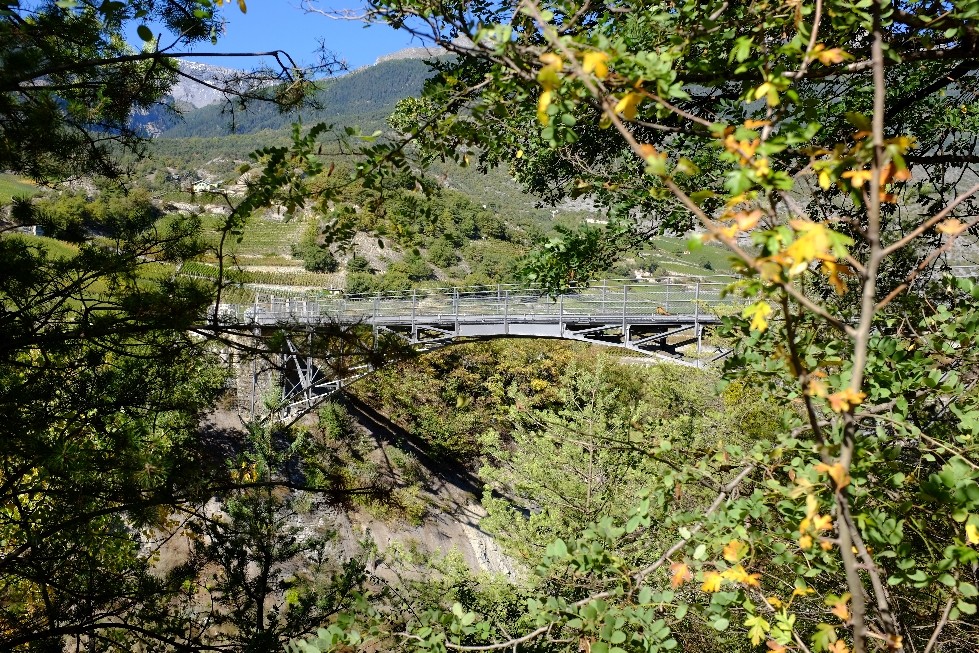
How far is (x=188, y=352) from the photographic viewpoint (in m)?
2.56

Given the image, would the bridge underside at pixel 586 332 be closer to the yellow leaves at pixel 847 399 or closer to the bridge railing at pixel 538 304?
the bridge railing at pixel 538 304

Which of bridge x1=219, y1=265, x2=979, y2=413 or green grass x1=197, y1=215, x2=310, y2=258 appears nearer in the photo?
bridge x1=219, y1=265, x2=979, y2=413

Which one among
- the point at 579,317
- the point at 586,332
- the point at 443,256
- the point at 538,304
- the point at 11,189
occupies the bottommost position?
the point at 586,332

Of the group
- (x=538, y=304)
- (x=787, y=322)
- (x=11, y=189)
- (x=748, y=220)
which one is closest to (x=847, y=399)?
(x=787, y=322)

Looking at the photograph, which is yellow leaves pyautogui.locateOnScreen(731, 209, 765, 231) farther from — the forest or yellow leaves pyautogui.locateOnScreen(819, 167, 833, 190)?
yellow leaves pyautogui.locateOnScreen(819, 167, 833, 190)

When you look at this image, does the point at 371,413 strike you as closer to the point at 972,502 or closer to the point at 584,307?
the point at 584,307

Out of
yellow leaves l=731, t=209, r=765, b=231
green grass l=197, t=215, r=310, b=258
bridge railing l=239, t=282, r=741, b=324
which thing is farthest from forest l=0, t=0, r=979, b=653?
green grass l=197, t=215, r=310, b=258

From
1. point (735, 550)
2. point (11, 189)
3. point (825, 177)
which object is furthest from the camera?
point (11, 189)

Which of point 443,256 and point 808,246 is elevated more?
point 808,246

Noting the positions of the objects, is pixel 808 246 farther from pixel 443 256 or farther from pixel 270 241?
pixel 270 241

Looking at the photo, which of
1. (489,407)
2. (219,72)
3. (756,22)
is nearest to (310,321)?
(219,72)

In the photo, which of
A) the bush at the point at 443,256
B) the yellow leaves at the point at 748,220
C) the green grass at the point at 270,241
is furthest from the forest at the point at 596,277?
the bush at the point at 443,256

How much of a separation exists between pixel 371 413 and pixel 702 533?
53.7ft

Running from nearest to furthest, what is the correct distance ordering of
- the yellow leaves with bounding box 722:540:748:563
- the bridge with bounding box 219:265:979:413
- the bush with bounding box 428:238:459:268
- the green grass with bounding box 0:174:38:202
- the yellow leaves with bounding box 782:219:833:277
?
the yellow leaves with bounding box 782:219:833:277, the yellow leaves with bounding box 722:540:748:563, the green grass with bounding box 0:174:38:202, the bridge with bounding box 219:265:979:413, the bush with bounding box 428:238:459:268
